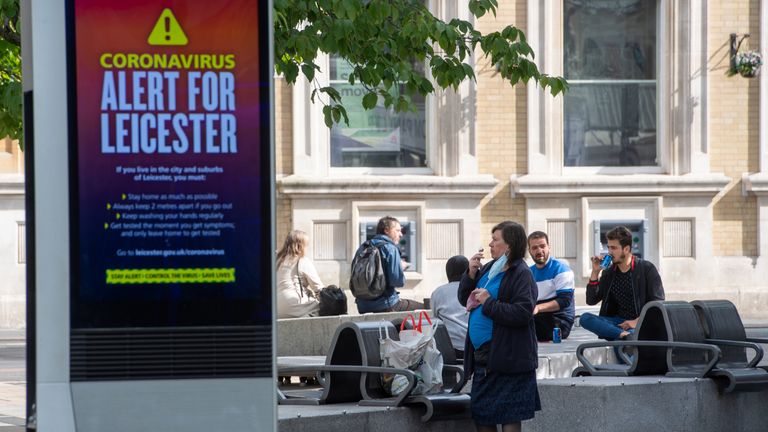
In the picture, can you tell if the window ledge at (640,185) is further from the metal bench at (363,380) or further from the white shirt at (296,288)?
the metal bench at (363,380)

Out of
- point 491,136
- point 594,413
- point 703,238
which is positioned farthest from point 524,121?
point 594,413

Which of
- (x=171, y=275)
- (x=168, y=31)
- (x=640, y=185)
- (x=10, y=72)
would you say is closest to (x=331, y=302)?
(x=10, y=72)

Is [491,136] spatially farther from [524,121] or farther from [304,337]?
[304,337]

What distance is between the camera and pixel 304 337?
46.7 ft

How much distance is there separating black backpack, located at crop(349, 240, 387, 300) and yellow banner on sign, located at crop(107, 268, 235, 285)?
8.75 m

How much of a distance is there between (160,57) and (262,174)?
59 centimetres

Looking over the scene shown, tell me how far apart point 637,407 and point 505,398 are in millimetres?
1736

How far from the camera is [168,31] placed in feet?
18.1

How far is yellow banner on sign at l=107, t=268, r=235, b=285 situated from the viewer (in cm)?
555

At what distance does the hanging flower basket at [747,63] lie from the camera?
22.2 metres

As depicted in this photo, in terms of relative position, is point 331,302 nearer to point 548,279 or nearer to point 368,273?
point 368,273

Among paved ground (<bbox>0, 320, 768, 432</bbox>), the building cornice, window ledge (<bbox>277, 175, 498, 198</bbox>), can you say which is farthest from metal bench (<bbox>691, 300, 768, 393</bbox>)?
the building cornice

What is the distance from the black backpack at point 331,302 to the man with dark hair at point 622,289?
Result: 3746 mm

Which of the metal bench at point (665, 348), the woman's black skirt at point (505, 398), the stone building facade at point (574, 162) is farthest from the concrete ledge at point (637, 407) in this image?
the stone building facade at point (574, 162)
